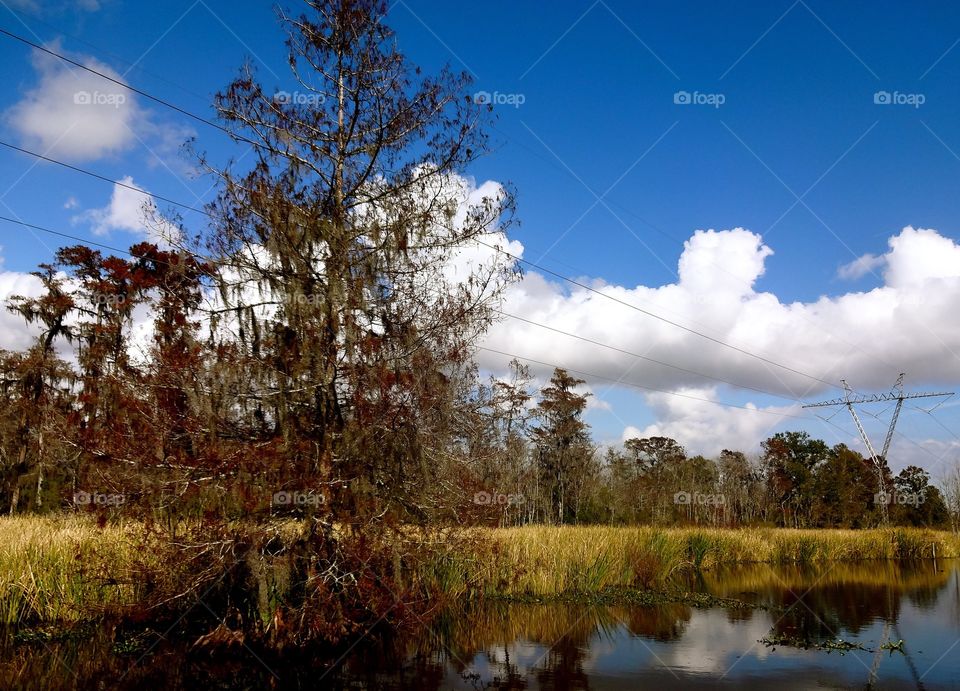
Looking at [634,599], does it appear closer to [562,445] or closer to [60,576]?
[60,576]

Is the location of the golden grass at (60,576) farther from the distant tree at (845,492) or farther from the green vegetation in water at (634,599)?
the distant tree at (845,492)

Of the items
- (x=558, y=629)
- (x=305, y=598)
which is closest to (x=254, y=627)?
(x=305, y=598)

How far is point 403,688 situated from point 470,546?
299cm

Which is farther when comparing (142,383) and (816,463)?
(816,463)

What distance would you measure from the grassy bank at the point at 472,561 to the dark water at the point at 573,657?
2.48 feet

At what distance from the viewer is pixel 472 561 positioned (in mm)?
12578

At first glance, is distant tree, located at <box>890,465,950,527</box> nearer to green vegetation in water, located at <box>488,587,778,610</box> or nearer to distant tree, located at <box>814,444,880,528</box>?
distant tree, located at <box>814,444,880,528</box>

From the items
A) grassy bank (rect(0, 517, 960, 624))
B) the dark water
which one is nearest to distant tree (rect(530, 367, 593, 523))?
grassy bank (rect(0, 517, 960, 624))

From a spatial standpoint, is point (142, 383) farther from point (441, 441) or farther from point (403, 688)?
point (403, 688)

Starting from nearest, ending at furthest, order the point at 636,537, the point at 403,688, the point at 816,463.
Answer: the point at 403,688, the point at 636,537, the point at 816,463

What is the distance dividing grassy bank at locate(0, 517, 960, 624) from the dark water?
76 centimetres

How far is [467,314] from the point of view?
10523 mm

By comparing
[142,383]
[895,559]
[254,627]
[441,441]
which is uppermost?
[142,383]

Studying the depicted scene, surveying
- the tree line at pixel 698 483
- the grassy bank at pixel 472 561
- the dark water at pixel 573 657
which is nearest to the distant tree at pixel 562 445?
the tree line at pixel 698 483
